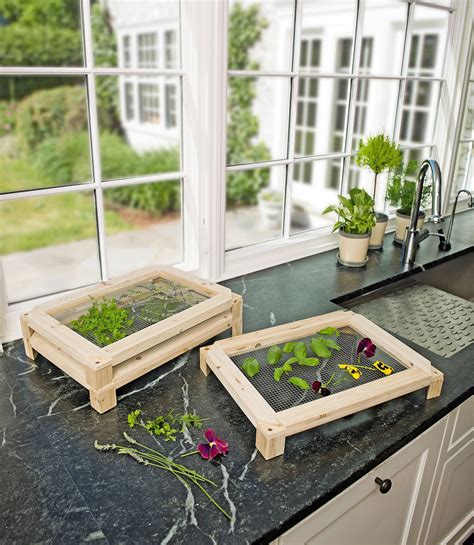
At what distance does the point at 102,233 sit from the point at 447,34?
6.51 feet

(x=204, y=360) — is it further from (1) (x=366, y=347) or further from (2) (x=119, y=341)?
(1) (x=366, y=347)

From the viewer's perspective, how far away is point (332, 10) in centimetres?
500

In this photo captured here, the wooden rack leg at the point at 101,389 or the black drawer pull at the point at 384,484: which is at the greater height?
the wooden rack leg at the point at 101,389

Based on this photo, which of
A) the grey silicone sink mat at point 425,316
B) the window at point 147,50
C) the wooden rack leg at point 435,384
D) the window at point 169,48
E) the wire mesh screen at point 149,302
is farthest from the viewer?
the window at point 147,50

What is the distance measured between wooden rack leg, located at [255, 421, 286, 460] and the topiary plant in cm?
137

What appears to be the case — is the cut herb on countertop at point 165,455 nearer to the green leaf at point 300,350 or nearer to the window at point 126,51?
the green leaf at point 300,350

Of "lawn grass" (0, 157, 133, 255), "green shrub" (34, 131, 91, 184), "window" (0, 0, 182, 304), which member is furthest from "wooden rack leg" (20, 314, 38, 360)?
"green shrub" (34, 131, 91, 184)

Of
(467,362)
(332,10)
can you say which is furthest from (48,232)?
(467,362)

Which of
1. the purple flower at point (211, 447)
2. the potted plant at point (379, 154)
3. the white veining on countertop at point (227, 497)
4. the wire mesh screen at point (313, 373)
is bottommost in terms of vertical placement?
the white veining on countertop at point (227, 497)

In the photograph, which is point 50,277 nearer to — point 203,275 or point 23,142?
point 23,142

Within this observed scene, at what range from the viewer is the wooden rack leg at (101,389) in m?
1.15

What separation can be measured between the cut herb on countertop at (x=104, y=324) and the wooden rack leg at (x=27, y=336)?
12 cm

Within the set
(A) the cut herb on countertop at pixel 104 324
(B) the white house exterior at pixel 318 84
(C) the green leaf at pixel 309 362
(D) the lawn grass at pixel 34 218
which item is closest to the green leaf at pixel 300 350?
(C) the green leaf at pixel 309 362

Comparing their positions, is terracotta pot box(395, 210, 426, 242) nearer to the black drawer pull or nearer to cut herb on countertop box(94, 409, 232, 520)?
the black drawer pull
